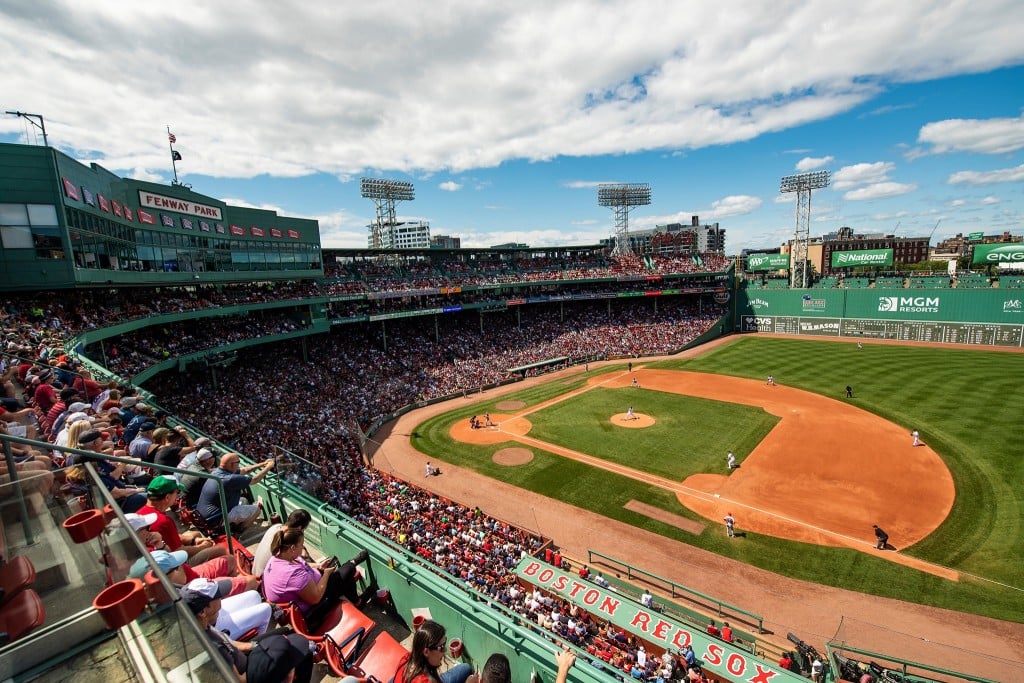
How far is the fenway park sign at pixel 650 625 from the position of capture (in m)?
11.4

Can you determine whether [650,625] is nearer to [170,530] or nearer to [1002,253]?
[170,530]

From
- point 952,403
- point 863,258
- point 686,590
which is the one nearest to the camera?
point 686,590

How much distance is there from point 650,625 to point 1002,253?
6201 centimetres

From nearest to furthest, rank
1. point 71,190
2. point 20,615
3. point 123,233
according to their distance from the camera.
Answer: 1. point 20,615
2. point 71,190
3. point 123,233

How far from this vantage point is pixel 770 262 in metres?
63.8

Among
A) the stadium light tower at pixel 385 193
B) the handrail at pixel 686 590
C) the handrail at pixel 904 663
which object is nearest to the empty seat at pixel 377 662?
the handrail at pixel 686 590

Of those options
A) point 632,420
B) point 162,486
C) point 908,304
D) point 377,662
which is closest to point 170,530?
point 162,486

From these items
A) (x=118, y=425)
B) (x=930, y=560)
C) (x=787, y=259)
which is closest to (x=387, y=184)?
(x=787, y=259)

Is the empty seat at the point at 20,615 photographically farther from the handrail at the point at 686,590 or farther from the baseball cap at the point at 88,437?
the handrail at the point at 686,590

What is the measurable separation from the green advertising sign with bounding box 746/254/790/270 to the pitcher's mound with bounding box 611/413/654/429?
42.7 meters

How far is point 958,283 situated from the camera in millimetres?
49969

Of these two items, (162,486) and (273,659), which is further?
(162,486)

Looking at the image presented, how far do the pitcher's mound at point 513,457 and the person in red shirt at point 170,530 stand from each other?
21.8m

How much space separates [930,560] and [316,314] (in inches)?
1599
